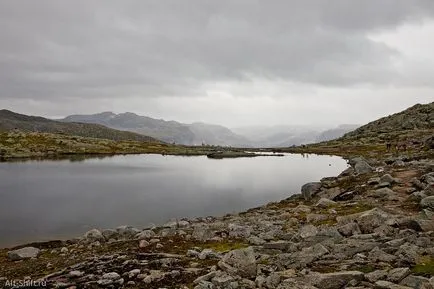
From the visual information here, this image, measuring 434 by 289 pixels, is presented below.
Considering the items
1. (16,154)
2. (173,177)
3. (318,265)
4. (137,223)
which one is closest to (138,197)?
(137,223)

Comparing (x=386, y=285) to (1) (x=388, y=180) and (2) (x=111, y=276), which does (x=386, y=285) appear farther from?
(1) (x=388, y=180)

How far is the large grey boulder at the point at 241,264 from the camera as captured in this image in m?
16.8

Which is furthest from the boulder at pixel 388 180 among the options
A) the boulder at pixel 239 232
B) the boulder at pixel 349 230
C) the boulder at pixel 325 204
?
the boulder at pixel 349 230

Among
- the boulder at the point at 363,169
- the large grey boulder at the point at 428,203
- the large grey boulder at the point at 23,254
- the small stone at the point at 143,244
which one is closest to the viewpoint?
the small stone at the point at 143,244

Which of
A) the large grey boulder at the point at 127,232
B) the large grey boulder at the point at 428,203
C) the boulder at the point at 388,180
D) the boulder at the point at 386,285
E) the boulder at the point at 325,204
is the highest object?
the boulder at the point at 388,180

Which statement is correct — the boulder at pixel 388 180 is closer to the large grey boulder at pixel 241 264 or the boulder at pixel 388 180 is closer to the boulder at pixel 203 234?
the boulder at pixel 203 234

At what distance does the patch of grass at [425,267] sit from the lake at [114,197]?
37984 millimetres

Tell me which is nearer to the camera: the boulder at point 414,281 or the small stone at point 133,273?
the boulder at point 414,281

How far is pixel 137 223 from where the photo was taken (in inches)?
2000

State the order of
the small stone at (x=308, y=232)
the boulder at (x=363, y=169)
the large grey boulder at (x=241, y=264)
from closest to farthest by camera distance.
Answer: the large grey boulder at (x=241, y=264), the small stone at (x=308, y=232), the boulder at (x=363, y=169)

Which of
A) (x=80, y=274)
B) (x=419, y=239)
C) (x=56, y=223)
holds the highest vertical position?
(x=419, y=239)

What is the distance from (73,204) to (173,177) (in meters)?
39.4

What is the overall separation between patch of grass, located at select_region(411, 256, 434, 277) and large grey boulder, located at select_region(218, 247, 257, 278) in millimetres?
6071

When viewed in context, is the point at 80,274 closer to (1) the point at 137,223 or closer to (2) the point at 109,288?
(2) the point at 109,288
